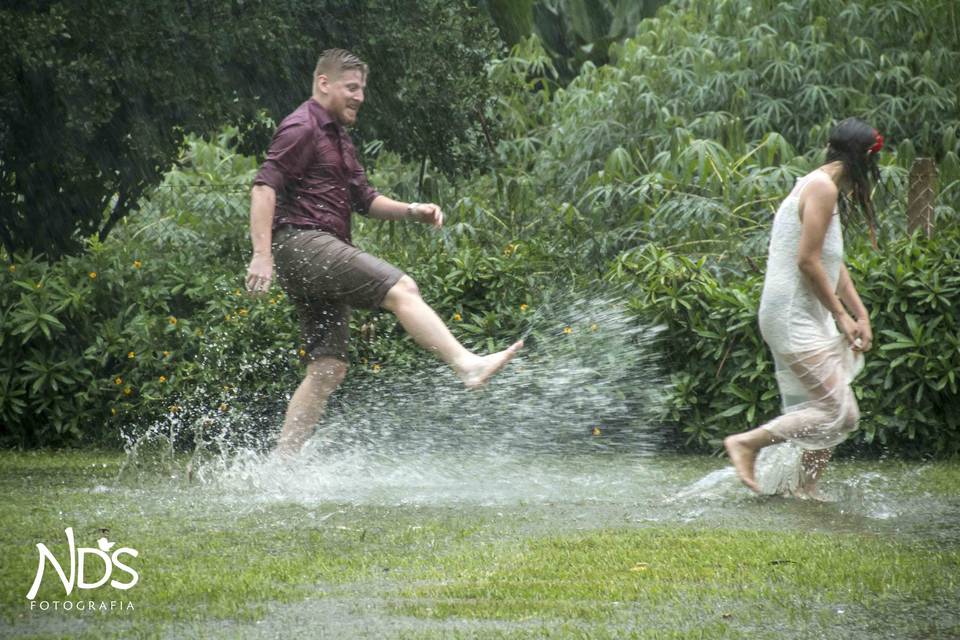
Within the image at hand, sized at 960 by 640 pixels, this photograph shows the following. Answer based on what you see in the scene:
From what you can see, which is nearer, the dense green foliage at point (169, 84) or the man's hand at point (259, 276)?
the man's hand at point (259, 276)

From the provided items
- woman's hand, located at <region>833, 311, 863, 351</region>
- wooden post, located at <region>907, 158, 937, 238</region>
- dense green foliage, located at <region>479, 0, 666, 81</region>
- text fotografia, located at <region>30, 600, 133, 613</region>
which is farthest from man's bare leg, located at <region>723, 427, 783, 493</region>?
dense green foliage, located at <region>479, 0, 666, 81</region>

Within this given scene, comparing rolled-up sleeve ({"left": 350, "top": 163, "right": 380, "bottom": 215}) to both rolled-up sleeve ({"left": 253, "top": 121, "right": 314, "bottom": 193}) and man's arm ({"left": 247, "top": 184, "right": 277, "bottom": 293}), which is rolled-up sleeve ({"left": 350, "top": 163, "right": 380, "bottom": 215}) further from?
man's arm ({"left": 247, "top": 184, "right": 277, "bottom": 293})

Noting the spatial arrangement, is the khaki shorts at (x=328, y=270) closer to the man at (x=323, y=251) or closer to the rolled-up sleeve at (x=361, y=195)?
the man at (x=323, y=251)

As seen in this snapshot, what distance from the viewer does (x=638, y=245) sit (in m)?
10.1

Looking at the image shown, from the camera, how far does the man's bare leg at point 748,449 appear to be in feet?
19.1

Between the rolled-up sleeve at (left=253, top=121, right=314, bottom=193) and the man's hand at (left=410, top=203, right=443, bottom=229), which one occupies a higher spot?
the rolled-up sleeve at (left=253, top=121, right=314, bottom=193)

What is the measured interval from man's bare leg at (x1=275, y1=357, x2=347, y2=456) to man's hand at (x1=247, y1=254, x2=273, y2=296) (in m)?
0.62

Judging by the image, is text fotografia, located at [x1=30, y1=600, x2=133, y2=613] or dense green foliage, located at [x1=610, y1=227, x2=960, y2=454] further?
dense green foliage, located at [x1=610, y1=227, x2=960, y2=454]

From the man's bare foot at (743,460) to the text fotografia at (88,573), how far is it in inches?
99.2

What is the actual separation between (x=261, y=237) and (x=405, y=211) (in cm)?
86

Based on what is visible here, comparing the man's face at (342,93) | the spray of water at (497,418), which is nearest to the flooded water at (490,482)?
the spray of water at (497,418)

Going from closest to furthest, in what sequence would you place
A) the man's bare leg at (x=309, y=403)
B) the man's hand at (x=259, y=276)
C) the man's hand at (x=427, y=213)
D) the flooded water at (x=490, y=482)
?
the flooded water at (x=490, y=482)
the man's hand at (x=259, y=276)
the man's bare leg at (x=309, y=403)
the man's hand at (x=427, y=213)

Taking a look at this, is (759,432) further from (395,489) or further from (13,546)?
(13,546)

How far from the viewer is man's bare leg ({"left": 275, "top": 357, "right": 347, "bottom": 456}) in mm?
6422
